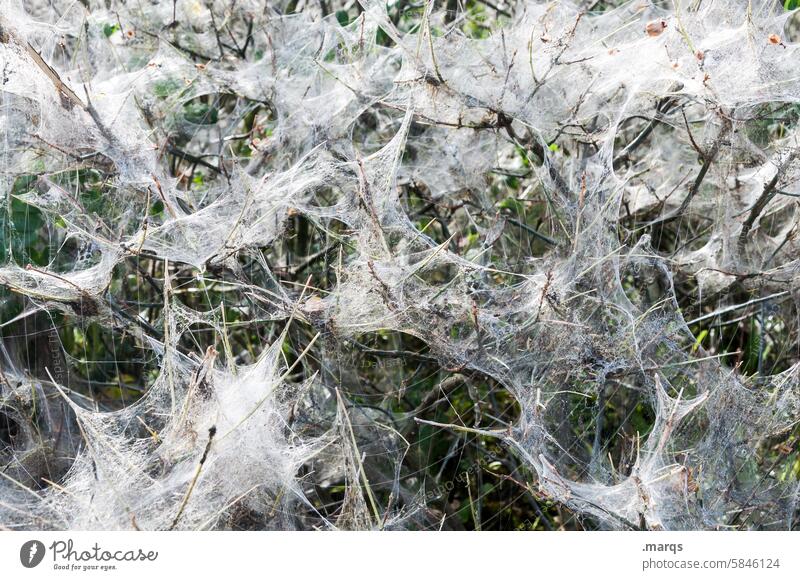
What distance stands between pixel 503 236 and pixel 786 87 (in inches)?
40.7

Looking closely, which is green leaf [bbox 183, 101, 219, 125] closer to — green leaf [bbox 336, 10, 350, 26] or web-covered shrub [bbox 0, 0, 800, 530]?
web-covered shrub [bbox 0, 0, 800, 530]

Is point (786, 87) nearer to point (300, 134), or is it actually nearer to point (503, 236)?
point (503, 236)

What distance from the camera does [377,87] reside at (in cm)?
288

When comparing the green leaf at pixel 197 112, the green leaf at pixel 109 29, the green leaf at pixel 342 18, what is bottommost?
the green leaf at pixel 197 112

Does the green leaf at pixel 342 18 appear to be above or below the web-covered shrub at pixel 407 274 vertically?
above
